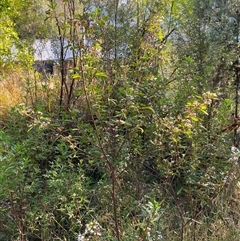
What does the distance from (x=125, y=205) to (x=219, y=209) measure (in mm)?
744

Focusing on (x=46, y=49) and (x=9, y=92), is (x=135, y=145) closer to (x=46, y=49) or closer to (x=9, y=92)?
(x=9, y=92)

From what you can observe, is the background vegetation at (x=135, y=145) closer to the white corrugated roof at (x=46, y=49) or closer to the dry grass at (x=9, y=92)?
the dry grass at (x=9, y=92)

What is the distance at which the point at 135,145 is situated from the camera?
261cm

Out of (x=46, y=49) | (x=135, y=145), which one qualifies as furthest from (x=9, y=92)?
(x=135, y=145)

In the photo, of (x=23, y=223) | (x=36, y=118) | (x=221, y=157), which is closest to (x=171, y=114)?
(x=221, y=157)

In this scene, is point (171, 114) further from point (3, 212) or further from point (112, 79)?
point (3, 212)

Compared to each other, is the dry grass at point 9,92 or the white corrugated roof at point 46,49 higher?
the white corrugated roof at point 46,49

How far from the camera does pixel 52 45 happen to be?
5.23 m

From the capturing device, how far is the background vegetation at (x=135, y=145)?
2.30 m

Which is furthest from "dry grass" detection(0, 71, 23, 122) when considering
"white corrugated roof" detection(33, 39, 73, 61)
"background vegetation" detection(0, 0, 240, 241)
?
"background vegetation" detection(0, 0, 240, 241)

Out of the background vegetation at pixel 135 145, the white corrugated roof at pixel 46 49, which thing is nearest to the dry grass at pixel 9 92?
the white corrugated roof at pixel 46 49

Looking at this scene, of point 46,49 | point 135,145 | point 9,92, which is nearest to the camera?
point 135,145

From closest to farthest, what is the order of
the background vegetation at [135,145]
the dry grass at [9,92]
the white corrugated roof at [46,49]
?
the background vegetation at [135,145], the dry grass at [9,92], the white corrugated roof at [46,49]

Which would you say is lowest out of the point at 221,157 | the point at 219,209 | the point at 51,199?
the point at 219,209
